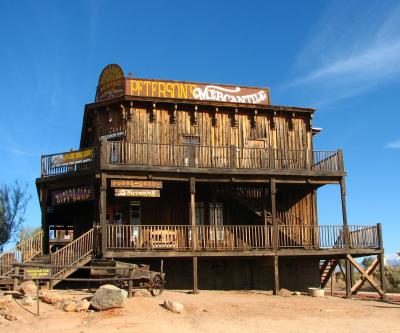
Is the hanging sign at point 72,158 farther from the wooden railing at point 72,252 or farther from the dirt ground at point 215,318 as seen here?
the dirt ground at point 215,318

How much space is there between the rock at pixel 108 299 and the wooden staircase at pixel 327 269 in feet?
46.3

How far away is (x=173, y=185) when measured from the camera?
27906 mm

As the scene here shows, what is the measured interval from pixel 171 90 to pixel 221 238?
25.0ft

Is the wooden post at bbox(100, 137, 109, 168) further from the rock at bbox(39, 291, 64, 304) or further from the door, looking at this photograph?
the rock at bbox(39, 291, 64, 304)

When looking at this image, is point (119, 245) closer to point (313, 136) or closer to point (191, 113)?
point (191, 113)

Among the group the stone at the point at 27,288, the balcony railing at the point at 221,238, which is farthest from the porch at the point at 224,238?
the stone at the point at 27,288

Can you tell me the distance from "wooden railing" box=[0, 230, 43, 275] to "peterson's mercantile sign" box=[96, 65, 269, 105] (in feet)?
25.5

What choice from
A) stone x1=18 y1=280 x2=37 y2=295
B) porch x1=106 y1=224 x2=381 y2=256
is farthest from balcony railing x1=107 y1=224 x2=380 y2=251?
stone x1=18 y1=280 x2=37 y2=295

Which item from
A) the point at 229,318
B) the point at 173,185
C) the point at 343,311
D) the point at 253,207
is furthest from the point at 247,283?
the point at 229,318

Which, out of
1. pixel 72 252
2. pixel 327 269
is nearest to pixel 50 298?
pixel 72 252

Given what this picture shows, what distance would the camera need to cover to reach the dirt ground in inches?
648

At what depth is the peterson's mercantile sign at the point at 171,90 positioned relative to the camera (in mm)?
28125

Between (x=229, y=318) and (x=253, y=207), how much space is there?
9.98 m

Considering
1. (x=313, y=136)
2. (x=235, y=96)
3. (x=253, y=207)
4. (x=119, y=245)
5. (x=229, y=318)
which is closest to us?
(x=229, y=318)
